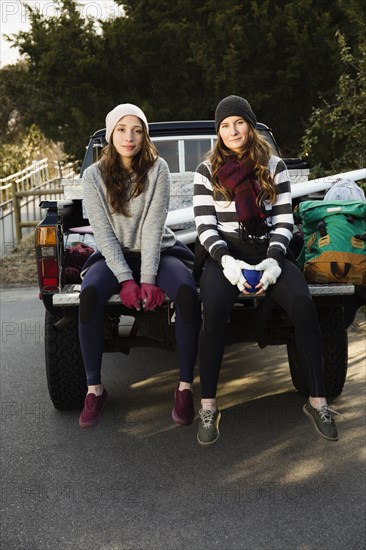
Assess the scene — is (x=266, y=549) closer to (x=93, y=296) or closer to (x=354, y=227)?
(x=93, y=296)

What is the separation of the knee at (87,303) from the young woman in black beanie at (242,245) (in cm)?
56

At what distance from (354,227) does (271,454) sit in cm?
136

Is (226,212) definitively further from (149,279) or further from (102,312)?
(102,312)

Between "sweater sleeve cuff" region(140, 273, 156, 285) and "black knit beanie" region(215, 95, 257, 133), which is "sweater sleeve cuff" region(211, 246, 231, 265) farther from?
"black knit beanie" region(215, 95, 257, 133)

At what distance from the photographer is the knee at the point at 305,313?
334 centimetres

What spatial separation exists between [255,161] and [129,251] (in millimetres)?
850

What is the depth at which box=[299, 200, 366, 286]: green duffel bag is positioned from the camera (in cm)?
379

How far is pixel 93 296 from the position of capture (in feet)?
11.6

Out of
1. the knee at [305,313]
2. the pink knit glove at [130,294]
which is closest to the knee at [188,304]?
the pink knit glove at [130,294]

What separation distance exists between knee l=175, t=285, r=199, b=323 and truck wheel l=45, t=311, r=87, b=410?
911 mm

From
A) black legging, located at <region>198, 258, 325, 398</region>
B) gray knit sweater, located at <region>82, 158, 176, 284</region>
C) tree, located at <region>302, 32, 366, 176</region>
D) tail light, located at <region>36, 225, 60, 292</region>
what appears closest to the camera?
black legging, located at <region>198, 258, 325, 398</region>

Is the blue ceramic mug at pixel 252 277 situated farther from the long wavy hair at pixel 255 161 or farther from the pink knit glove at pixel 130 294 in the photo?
the pink knit glove at pixel 130 294

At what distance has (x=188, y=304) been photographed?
11.5 ft

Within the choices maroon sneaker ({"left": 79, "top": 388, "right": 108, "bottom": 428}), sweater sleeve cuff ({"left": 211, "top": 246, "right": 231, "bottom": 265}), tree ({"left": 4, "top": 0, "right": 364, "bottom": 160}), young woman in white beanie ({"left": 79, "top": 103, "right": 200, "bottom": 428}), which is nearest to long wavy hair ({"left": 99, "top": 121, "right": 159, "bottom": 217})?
young woman in white beanie ({"left": 79, "top": 103, "right": 200, "bottom": 428})
